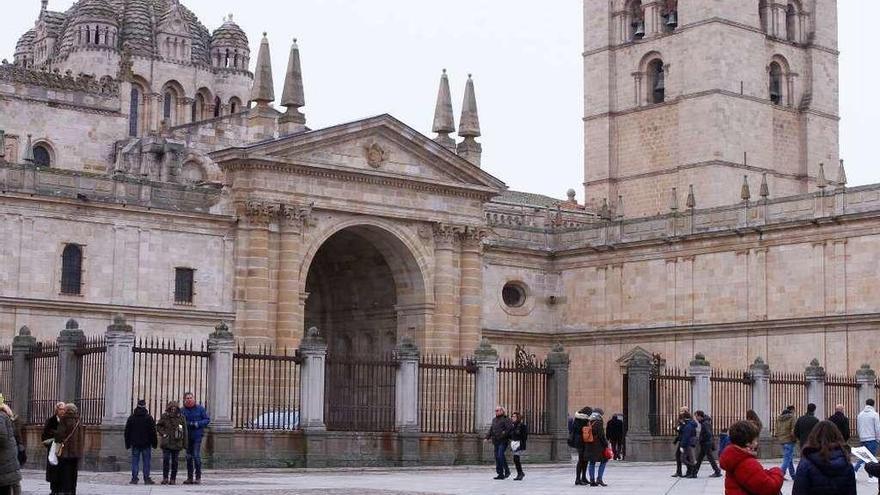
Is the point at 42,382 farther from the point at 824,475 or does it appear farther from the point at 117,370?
the point at 824,475

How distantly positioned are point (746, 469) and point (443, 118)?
Result: 125 feet

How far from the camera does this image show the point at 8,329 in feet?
142

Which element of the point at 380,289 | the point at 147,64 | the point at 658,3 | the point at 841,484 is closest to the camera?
the point at 841,484

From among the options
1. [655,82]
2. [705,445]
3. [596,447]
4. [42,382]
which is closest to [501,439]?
[596,447]

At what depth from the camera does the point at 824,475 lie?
1312 cm

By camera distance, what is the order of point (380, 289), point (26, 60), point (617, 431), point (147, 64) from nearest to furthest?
1. point (617, 431)
2. point (380, 289)
3. point (147, 64)
4. point (26, 60)

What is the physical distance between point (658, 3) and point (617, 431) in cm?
3226

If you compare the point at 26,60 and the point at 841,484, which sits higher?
the point at 26,60

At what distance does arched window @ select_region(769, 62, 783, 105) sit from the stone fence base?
3648 centimetres

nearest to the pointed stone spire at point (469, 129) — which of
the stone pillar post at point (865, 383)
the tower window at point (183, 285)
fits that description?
the tower window at point (183, 285)

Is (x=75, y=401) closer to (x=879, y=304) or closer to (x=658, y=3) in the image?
(x=879, y=304)

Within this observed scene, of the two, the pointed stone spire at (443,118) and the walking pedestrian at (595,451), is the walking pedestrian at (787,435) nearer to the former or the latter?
the walking pedestrian at (595,451)

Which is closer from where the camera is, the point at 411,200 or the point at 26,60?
the point at 411,200

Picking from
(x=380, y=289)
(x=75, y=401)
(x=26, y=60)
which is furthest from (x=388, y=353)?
(x=26, y=60)
